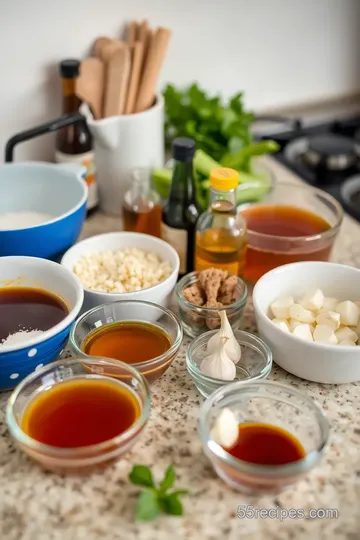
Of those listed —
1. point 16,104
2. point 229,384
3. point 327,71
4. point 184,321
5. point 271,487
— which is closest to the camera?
point 271,487

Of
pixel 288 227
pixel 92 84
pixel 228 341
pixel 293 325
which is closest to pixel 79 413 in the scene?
pixel 228 341

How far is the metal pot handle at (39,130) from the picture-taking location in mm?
1137

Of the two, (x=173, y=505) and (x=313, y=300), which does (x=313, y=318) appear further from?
(x=173, y=505)

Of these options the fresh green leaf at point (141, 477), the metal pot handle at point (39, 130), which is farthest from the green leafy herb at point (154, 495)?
the metal pot handle at point (39, 130)

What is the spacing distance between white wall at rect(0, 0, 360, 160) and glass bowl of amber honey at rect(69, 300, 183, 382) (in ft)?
1.83

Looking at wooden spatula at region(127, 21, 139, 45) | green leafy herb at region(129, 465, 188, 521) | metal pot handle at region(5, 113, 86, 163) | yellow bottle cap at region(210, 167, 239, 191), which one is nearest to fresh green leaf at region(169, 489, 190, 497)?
green leafy herb at region(129, 465, 188, 521)

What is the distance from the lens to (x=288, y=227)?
3.92 feet

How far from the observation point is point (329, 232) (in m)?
1.11

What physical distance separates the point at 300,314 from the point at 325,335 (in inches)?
2.1

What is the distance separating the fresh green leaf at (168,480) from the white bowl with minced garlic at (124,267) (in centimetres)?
31

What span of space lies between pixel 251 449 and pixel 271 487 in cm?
6

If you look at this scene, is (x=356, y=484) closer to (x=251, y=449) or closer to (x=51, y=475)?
(x=251, y=449)

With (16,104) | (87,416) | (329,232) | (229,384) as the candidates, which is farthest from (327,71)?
(87,416)

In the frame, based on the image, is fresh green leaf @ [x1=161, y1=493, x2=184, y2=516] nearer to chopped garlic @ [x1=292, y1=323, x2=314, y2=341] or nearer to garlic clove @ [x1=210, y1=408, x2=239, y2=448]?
garlic clove @ [x1=210, y1=408, x2=239, y2=448]
